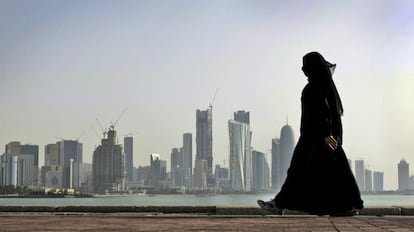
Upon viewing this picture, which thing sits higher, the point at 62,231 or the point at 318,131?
the point at 318,131

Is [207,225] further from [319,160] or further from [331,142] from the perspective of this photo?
[331,142]

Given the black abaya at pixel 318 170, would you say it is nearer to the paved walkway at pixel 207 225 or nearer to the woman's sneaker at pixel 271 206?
the woman's sneaker at pixel 271 206

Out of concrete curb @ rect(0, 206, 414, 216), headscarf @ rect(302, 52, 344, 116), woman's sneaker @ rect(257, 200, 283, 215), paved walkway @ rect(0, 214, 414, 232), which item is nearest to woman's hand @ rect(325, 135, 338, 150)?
headscarf @ rect(302, 52, 344, 116)

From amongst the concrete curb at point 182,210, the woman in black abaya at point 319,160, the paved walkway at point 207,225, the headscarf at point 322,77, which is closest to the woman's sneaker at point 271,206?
the woman in black abaya at point 319,160

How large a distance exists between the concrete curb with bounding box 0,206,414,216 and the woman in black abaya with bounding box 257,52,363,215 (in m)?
4.80

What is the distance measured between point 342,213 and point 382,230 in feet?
3.80

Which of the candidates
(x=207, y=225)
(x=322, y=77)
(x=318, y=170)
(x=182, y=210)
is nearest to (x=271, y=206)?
(x=318, y=170)

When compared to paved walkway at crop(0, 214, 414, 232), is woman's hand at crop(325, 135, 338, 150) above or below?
above

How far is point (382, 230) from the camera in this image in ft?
26.8

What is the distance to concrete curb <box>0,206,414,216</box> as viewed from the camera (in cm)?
1298

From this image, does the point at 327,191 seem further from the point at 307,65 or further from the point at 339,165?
the point at 307,65

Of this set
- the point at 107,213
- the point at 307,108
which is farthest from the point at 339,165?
the point at 107,213

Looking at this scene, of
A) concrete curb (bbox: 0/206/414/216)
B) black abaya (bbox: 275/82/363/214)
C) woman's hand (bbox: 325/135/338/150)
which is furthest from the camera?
concrete curb (bbox: 0/206/414/216)

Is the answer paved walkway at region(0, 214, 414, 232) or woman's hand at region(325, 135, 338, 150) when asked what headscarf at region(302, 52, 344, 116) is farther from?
paved walkway at region(0, 214, 414, 232)
